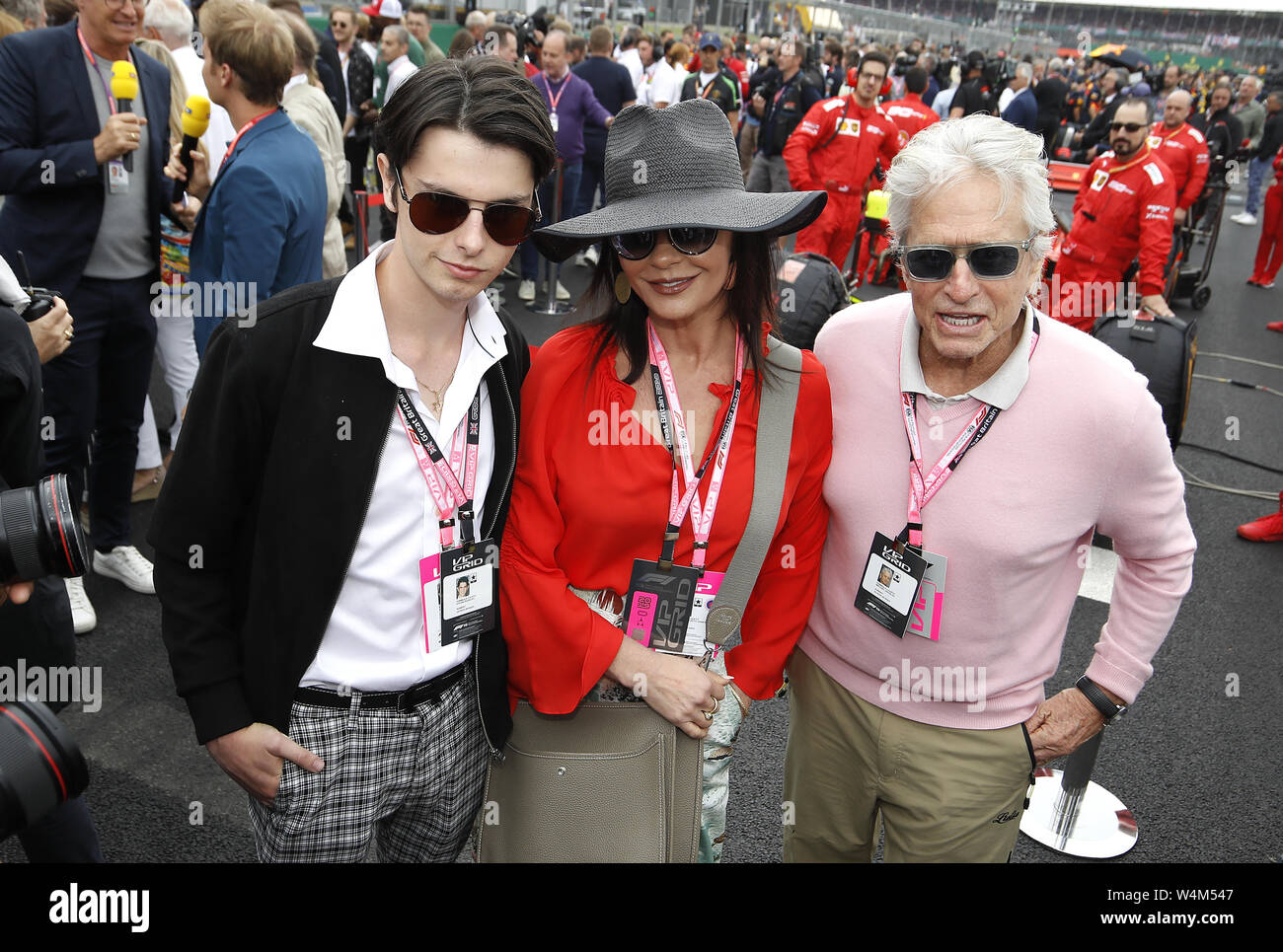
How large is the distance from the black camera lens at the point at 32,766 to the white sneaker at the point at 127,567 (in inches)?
113

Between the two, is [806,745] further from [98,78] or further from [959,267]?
[98,78]

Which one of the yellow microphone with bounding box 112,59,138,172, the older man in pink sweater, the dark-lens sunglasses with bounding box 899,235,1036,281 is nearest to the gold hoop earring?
the older man in pink sweater

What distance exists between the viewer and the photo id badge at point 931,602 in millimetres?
1812

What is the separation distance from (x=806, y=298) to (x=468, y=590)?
1.64 metres

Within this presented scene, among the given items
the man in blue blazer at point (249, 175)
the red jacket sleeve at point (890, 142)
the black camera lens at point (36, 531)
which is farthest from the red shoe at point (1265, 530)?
the black camera lens at point (36, 531)

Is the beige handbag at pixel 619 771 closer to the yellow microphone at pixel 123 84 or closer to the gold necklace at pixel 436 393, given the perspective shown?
the gold necklace at pixel 436 393

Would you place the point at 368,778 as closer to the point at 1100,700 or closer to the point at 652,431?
the point at 652,431

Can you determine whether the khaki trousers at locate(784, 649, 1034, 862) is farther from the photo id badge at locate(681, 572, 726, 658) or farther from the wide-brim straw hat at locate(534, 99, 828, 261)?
the wide-brim straw hat at locate(534, 99, 828, 261)

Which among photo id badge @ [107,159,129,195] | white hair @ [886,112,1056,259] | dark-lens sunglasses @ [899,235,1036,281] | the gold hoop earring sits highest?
white hair @ [886,112,1056,259]

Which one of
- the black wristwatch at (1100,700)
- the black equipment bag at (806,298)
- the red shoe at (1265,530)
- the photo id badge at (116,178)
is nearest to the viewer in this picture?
the black wristwatch at (1100,700)

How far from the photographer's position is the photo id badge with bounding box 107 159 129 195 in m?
3.46

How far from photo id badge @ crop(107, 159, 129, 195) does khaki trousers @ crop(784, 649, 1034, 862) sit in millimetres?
3119

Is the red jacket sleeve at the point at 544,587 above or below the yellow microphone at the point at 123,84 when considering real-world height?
below
